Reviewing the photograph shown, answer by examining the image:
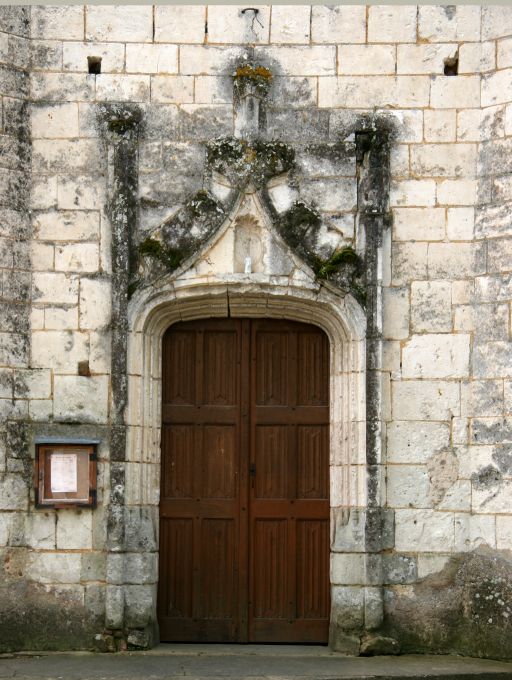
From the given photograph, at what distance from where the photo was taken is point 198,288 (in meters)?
7.89

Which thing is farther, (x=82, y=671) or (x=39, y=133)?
(x=39, y=133)

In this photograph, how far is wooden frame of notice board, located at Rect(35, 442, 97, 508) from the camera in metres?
7.78

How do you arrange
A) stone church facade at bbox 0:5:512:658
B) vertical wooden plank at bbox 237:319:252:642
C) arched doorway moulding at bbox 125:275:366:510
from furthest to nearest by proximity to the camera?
vertical wooden plank at bbox 237:319:252:642, arched doorway moulding at bbox 125:275:366:510, stone church facade at bbox 0:5:512:658

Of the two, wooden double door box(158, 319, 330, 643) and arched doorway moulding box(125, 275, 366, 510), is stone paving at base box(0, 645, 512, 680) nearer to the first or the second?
wooden double door box(158, 319, 330, 643)

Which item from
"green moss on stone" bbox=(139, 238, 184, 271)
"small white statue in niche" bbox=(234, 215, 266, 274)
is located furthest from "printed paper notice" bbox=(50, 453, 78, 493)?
"small white statue in niche" bbox=(234, 215, 266, 274)

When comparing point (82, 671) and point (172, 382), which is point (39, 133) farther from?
point (82, 671)

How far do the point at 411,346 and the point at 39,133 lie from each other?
2931 mm

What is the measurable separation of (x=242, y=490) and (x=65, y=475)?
1.23 metres

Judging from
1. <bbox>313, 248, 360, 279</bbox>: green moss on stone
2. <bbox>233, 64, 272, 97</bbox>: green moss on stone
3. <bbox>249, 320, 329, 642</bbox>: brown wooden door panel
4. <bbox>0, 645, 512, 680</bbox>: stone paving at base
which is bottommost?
<bbox>0, 645, 512, 680</bbox>: stone paving at base

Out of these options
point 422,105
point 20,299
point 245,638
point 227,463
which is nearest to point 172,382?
point 227,463

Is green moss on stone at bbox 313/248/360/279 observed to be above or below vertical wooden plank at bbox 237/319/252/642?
above

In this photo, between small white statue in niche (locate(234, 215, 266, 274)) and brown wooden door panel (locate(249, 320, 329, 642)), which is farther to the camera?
brown wooden door panel (locate(249, 320, 329, 642))

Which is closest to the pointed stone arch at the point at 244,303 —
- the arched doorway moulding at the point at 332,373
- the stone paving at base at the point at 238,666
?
the arched doorway moulding at the point at 332,373

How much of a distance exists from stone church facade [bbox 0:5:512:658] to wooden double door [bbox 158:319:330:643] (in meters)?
0.18
